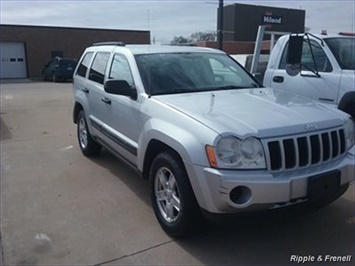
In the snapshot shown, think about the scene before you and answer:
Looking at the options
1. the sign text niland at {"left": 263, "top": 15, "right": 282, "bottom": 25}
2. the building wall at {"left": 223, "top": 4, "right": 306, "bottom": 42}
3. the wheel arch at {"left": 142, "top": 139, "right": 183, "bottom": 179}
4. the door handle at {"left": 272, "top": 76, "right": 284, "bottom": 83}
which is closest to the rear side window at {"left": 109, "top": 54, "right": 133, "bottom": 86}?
the wheel arch at {"left": 142, "top": 139, "right": 183, "bottom": 179}

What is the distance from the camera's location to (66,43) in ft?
126

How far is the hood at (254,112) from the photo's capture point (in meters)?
3.19

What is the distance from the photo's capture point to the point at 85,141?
21.3 feet

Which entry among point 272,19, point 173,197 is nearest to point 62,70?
point 173,197

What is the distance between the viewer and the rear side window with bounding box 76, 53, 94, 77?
629 centimetres

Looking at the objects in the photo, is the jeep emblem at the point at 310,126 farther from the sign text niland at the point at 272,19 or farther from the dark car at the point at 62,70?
the sign text niland at the point at 272,19

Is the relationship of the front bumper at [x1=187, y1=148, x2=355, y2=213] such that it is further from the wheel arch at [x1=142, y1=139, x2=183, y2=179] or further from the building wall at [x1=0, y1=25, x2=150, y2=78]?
the building wall at [x1=0, y1=25, x2=150, y2=78]

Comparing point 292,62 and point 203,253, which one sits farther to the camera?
point 292,62

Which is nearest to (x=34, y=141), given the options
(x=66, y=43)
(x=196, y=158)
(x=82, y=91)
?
(x=82, y=91)

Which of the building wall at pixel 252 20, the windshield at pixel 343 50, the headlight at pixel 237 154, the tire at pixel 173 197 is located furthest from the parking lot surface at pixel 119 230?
the building wall at pixel 252 20

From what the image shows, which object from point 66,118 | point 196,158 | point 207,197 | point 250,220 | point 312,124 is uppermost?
point 312,124

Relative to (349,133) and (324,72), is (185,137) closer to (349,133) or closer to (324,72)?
(349,133)

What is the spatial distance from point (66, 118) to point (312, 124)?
8.48 m

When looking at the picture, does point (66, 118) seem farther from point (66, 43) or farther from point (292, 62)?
point (66, 43)
